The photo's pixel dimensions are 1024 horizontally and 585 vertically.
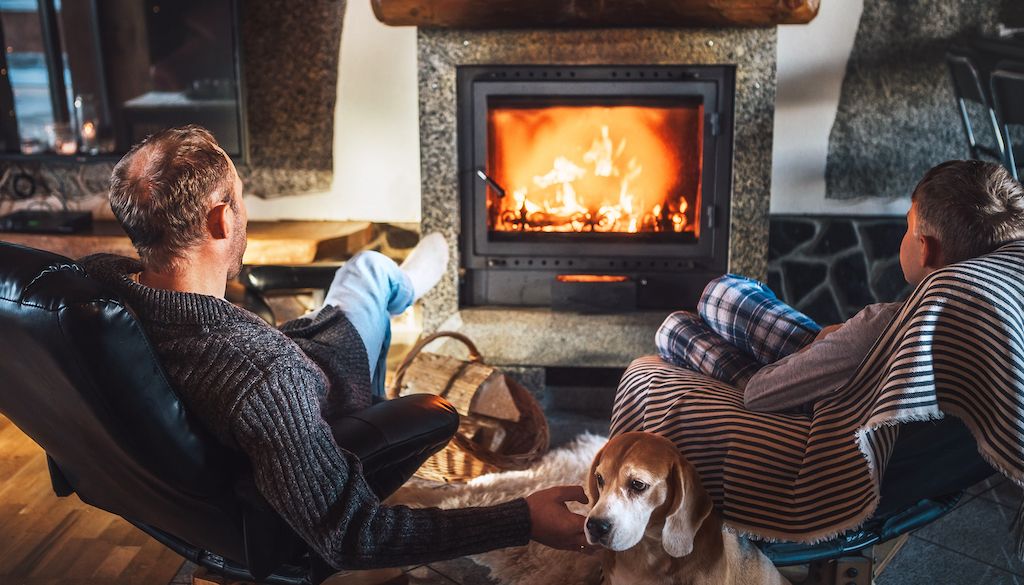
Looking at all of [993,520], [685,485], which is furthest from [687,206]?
[685,485]

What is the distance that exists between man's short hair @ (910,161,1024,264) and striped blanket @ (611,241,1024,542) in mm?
55

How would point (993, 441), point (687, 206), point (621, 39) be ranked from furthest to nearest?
point (687, 206)
point (621, 39)
point (993, 441)

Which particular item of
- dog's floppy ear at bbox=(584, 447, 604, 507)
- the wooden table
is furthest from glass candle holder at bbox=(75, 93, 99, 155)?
dog's floppy ear at bbox=(584, 447, 604, 507)

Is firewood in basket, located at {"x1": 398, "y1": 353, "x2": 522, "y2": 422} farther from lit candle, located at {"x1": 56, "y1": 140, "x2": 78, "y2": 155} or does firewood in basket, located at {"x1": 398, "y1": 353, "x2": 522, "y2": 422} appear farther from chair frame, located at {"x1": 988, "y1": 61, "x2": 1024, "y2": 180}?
chair frame, located at {"x1": 988, "y1": 61, "x2": 1024, "y2": 180}

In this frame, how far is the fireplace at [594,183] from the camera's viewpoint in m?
3.13

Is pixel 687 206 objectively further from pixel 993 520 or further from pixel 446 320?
pixel 993 520

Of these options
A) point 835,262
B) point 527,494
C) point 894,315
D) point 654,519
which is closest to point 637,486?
point 654,519

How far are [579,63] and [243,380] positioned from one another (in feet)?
6.59

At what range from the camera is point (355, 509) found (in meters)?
1.37

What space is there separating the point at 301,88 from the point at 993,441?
2619 mm

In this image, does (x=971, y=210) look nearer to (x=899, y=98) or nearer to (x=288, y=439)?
(x=288, y=439)

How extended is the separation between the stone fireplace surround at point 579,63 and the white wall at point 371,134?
23cm

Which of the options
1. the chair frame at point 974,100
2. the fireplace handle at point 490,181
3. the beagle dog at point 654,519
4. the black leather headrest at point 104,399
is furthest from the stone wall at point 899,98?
the black leather headrest at point 104,399

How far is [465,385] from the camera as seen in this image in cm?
254
